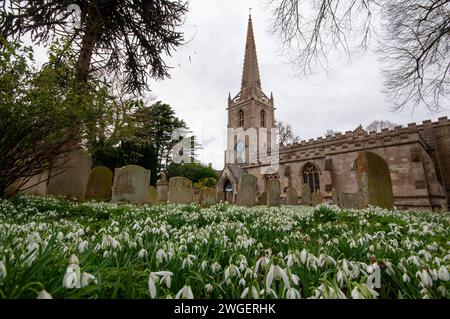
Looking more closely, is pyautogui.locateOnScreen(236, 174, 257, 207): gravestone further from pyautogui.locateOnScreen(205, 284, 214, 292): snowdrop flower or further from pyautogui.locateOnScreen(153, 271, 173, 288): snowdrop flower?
pyautogui.locateOnScreen(153, 271, 173, 288): snowdrop flower

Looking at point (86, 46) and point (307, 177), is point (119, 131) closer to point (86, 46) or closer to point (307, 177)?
point (86, 46)

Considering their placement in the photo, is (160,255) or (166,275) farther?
(160,255)

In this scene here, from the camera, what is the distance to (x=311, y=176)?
83.0 feet

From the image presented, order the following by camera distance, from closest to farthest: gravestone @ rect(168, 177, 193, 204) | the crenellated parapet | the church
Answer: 1. gravestone @ rect(168, 177, 193, 204)
2. the church
3. the crenellated parapet

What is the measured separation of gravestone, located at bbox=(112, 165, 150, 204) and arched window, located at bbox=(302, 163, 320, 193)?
749 inches

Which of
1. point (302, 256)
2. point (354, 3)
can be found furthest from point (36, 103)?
point (354, 3)

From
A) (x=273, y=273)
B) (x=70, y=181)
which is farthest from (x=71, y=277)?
(x=70, y=181)

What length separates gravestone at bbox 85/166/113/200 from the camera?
1197 cm

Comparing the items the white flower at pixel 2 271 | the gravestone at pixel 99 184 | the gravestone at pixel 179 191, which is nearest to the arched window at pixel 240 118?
the gravestone at pixel 179 191

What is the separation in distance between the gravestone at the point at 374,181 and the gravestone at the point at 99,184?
1153 cm

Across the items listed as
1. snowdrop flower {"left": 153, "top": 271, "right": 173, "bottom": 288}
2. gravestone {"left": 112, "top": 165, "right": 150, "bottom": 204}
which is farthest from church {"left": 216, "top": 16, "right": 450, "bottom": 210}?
snowdrop flower {"left": 153, "top": 271, "right": 173, "bottom": 288}

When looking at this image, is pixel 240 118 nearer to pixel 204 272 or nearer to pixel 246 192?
pixel 246 192

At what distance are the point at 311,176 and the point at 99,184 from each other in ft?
66.5

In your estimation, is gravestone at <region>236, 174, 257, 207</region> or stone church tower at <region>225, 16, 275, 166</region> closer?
gravestone at <region>236, 174, 257, 207</region>
